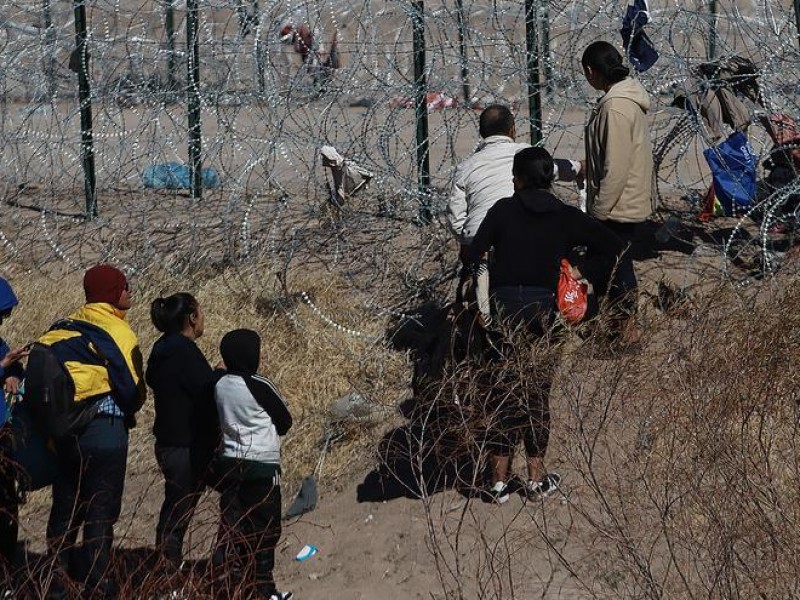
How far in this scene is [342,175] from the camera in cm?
784

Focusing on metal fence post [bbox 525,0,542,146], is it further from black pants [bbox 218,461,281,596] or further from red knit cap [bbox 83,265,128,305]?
black pants [bbox 218,461,281,596]

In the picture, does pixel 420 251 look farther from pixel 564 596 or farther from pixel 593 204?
pixel 564 596

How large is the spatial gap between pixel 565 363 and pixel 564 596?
1.18m

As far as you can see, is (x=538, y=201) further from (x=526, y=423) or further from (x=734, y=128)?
(x=734, y=128)

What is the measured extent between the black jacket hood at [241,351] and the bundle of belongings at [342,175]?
2813 mm

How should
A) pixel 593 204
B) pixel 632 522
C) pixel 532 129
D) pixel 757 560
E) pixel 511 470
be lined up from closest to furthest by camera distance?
pixel 757 560
pixel 632 522
pixel 511 470
pixel 593 204
pixel 532 129

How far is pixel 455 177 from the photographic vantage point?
234 inches

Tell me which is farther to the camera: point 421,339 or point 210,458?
point 421,339

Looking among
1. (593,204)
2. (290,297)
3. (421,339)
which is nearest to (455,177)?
(593,204)

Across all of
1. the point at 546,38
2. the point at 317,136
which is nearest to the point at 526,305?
the point at 546,38

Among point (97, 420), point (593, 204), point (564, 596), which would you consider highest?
point (593, 204)

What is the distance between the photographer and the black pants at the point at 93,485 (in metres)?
4.96

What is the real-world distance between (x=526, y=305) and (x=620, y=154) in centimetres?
111

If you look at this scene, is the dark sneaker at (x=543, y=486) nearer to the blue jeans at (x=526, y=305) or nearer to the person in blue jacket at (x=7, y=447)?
the blue jeans at (x=526, y=305)
